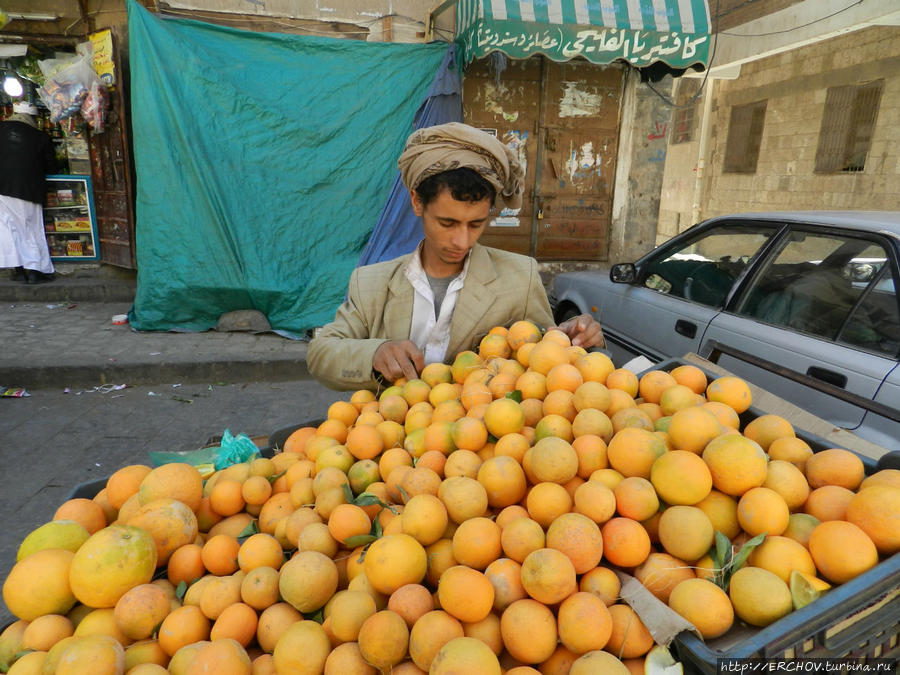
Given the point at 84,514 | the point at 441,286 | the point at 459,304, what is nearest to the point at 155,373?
the point at 441,286

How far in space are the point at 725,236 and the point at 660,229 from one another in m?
15.4

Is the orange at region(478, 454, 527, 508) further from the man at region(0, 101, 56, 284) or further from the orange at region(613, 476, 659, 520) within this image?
the man at region(0, 101, 56, 284)

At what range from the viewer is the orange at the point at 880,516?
3.33 ft

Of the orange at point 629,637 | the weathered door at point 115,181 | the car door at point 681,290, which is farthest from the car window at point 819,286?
the weathered door at point 115,181

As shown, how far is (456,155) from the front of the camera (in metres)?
1.95

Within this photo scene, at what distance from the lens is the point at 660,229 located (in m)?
18.0

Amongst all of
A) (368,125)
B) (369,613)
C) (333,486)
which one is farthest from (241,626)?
(368,125)

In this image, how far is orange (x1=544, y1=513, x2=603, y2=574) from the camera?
1058 mm

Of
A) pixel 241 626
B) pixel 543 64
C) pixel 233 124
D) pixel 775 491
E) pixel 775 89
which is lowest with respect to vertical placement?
pixel 241 626

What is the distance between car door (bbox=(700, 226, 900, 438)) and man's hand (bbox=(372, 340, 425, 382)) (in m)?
1.32

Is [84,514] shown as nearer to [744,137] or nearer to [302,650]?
[302,650]

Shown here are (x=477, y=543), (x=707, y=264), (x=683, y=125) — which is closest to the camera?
(x=477, y=543)

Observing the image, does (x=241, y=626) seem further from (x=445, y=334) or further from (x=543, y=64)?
(x=543, y=64)

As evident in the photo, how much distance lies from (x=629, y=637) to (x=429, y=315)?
1.65 meters
